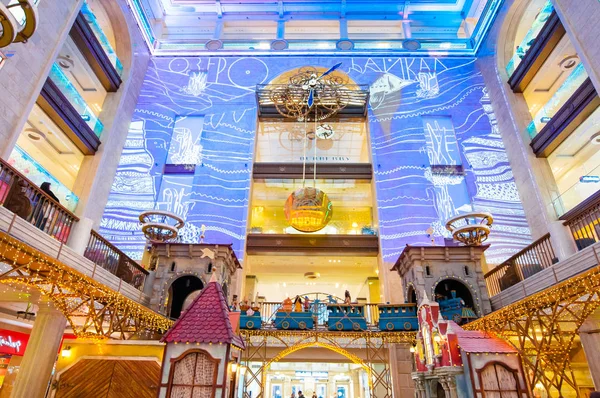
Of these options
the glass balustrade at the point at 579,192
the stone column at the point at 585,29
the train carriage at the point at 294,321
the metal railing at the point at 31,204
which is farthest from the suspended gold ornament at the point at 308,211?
the stone column at the point at 585,29

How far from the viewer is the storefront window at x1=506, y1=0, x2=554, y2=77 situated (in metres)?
16.9

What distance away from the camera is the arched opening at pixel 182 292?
15.5 metres

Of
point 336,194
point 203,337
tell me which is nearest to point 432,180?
point 336,194

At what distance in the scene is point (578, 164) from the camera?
1794 centimetres

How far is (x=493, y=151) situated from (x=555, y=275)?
1112 centimetres

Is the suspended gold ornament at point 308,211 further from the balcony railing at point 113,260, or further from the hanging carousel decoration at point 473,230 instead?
the balcony railing at point 113,260

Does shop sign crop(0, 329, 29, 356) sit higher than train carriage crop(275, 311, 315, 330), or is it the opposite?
train carriage crop(275, 311, 315, 330)

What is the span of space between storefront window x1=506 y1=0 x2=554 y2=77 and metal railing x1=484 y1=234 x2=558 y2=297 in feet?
36.1

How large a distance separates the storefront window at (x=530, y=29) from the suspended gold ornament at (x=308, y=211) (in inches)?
524

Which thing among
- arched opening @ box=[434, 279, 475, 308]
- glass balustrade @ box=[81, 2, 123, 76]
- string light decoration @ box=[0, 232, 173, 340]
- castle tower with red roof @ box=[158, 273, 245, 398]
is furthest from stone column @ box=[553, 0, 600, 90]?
glass balustrade @ box=[81, 2, 123, 76]

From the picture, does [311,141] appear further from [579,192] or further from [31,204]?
[31,204]

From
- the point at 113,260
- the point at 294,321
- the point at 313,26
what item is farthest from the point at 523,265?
the point at 313,26

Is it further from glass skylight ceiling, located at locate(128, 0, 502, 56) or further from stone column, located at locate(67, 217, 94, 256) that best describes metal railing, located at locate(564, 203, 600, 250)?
glass skylight ceiling, located at locate(128, 0, 502, 56)

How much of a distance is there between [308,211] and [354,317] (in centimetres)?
477
